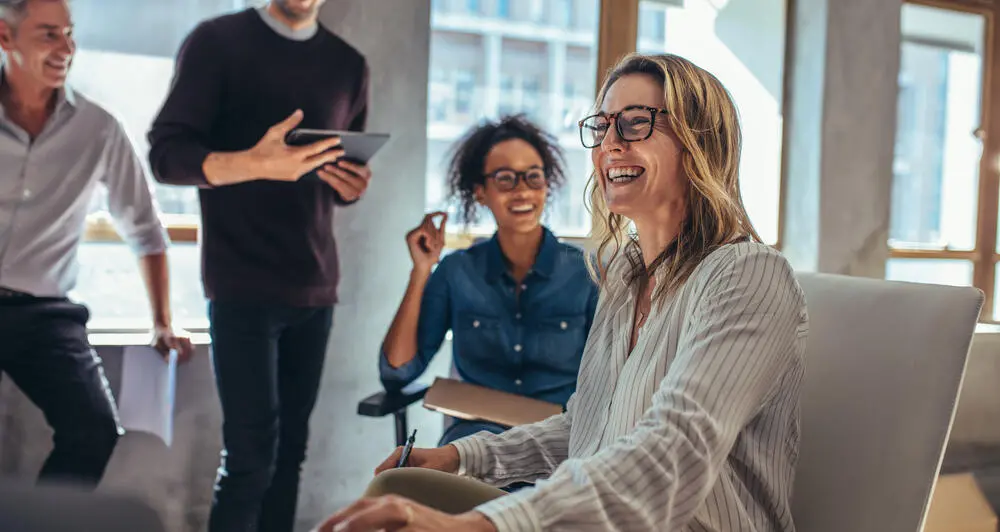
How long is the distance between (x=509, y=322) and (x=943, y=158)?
2874 millimetres

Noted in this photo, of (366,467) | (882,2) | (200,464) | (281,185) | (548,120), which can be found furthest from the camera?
(882,2)

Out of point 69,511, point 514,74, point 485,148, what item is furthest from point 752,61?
point 69,511

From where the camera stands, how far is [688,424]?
2.91 ft

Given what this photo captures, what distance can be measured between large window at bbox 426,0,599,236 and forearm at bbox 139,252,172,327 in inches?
36.1

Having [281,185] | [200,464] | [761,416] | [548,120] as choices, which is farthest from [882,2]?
[200,464]

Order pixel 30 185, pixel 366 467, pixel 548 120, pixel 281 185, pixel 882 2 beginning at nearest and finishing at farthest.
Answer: pixel 30 185, pixel 281 185, pixel 366 467, pixel 548 120, pixel 882 2

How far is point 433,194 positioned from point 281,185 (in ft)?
2.28

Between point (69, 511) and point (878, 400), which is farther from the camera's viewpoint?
point (878, 400)

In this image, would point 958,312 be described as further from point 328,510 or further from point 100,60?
point 100,60

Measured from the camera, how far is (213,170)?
216 cm

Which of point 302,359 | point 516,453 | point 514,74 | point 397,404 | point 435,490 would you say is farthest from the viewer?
point 514,74

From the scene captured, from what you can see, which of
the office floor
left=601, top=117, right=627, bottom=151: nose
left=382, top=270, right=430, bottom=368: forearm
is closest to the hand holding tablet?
left=382, top=270, right=430, bottom=368: forearm

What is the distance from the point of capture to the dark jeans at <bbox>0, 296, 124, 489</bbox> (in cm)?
206

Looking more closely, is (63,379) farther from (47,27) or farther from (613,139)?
(613,139)
